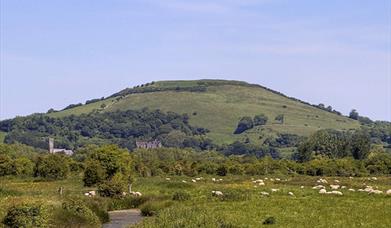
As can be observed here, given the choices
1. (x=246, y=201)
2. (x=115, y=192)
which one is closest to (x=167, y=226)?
(x=246, y=201)

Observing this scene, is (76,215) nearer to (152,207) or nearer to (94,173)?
(152,207)

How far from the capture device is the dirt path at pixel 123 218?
42562 millimetres

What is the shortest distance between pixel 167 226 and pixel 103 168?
35.0 metres

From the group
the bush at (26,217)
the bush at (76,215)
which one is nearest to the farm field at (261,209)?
the bush at (76,215)

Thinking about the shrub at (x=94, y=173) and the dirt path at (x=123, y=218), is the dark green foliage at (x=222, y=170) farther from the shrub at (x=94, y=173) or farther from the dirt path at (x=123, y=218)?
the dirt path at (x=123, y=218)

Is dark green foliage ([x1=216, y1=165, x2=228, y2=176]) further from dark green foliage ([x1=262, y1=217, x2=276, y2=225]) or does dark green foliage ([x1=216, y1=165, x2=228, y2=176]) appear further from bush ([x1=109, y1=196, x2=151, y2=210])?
dark green foliage ([x1=262, y1=217, x2=276, y2=225])

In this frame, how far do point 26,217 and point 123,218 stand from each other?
13.3 m

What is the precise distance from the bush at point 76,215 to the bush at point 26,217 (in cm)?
343

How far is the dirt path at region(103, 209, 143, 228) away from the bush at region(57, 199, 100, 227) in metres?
1.32

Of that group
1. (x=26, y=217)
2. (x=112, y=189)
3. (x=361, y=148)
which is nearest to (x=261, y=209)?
(x=26, y=217)

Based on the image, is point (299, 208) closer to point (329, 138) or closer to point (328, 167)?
point (328, 167)

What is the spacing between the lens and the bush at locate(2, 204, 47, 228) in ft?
111

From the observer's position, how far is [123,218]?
4647 cm

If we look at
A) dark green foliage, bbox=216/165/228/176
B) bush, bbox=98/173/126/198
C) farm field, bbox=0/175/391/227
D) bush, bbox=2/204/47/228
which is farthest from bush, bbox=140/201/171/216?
dark green foliage, bbox=216/165/228/176
